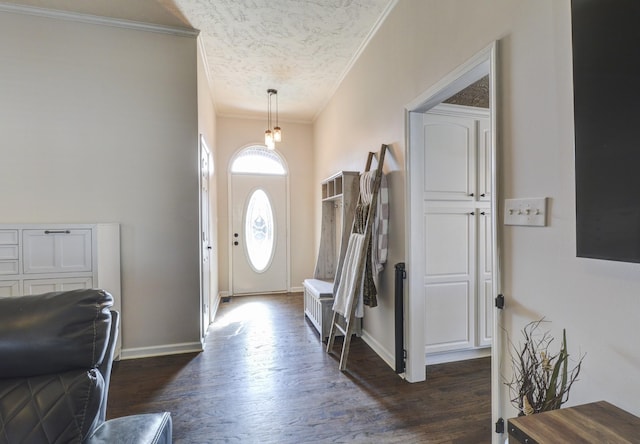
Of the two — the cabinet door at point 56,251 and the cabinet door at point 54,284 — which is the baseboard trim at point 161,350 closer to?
the cabinet door at point 54,284

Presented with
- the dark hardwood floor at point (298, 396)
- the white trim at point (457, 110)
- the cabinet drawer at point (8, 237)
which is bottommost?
the dark hardwood floor at point (298, 396)

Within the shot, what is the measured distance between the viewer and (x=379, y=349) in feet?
8.67

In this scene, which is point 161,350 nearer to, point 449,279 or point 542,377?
point 449,279

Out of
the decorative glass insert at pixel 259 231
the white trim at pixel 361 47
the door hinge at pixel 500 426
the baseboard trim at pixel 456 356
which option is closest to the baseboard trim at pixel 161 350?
the baseboard trim at pixel 456 356

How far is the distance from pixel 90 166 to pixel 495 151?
3.13 meters

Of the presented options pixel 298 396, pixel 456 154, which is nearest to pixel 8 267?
pixel 298 396

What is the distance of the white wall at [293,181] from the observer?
4.85 metres

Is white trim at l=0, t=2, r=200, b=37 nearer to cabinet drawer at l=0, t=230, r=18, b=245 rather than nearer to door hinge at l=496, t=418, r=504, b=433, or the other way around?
cabinet drawer at l=0, t=230, r=18, b=245

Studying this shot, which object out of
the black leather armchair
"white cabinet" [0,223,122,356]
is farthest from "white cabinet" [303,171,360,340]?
the black leather armchair

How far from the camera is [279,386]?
217 centimetres

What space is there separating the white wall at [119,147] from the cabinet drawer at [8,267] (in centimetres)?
40

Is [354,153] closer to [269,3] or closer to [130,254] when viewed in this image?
[269,3]

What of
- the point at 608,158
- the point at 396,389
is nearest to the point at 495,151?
the point at 608,158

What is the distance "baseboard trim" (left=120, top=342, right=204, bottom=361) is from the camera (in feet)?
8.71
